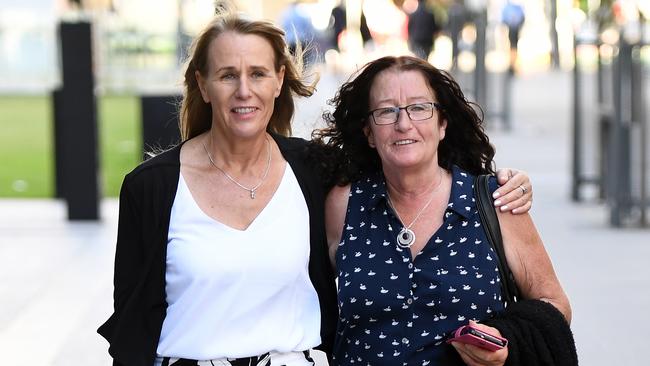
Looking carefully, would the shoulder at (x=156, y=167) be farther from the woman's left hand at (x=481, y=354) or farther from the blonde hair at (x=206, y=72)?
the woman's left hand at (x=481, y=354)

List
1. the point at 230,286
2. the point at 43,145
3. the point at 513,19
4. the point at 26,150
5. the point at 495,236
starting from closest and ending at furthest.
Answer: the point at 230,286 < the point at 495,236 < the point at 26,150 < the point at 43,145 < the point at 513,19

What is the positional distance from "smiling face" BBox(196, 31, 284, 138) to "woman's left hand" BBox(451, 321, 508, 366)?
2.60 feet

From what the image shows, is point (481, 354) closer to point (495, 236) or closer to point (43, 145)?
point (495, 236)

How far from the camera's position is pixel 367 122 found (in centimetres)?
377

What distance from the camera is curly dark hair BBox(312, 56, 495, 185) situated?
12.2ft

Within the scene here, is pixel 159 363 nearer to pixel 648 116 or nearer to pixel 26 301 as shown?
pixel 26 301

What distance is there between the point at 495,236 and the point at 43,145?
14309 millimetres

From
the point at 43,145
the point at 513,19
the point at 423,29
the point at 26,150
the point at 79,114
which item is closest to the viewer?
the point at 79,114

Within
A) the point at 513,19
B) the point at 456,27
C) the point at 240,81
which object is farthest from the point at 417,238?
the point at 513,19

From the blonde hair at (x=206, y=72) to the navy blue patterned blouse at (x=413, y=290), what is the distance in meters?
0.51

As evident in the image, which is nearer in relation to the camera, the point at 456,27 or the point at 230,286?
the point at 230,286

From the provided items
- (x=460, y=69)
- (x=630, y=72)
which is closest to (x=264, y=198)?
(x=630, y=72)

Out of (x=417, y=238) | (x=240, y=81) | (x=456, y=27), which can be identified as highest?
(x=456, y=27)

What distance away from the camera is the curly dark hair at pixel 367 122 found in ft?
12.2
